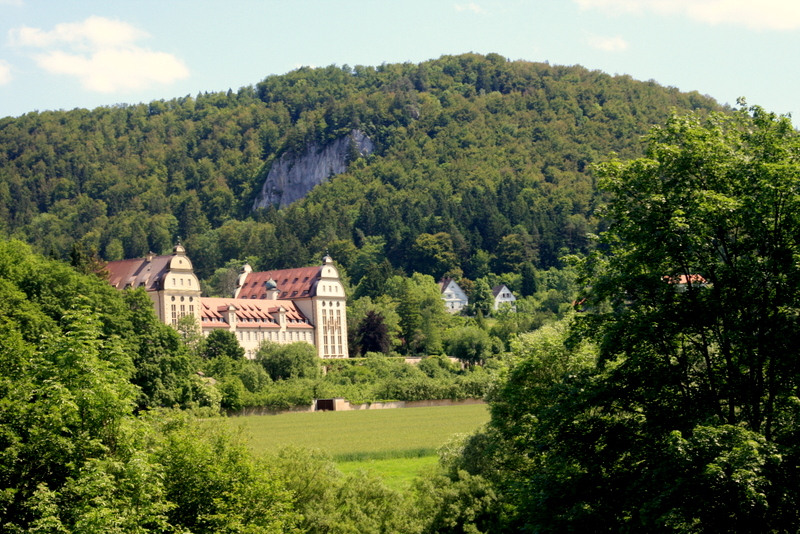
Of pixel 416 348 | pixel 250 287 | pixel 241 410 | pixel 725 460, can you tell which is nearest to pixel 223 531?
pixel 725 460

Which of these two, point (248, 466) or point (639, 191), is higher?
point (639, 191)

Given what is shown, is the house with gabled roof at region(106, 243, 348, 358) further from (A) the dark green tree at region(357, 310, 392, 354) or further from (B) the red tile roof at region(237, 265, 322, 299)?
(A) the dark green tree at region(357, 310, 392, 354)

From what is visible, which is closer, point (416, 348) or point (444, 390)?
point (444, 390)

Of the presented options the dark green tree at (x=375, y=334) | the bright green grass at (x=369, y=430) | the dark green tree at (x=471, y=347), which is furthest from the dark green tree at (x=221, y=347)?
the dark green tree at (x=471, y=347)

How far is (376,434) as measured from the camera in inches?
2534

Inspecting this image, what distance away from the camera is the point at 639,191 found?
78.2 ft

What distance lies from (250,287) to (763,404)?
5242 inches

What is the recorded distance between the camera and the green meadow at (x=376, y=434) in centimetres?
4847

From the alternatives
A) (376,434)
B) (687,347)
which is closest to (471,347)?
(376,434)

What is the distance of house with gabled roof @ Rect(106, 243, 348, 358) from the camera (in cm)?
12581

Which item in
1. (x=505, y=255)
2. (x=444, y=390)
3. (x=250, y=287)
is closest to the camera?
(x=444, y=390)

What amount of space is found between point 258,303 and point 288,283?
12.0 m

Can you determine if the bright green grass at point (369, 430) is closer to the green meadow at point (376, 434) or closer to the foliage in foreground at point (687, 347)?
the green meadow at point (376, 434)

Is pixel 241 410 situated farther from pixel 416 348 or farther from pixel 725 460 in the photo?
pixel 725 460
